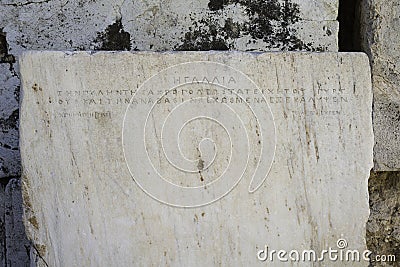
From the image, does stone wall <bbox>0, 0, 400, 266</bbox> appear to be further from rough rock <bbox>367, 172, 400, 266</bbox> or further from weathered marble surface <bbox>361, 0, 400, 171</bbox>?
rough rock <bbox>367, 172, 400, 266</bbox>

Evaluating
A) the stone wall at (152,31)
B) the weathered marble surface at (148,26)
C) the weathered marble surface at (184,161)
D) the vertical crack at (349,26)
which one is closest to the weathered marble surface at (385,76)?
the stone wall at (152,31)

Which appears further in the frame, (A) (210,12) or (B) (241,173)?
(A) (210,12)

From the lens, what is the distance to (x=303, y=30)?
8.98 feet

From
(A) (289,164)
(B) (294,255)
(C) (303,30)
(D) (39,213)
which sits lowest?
(B) (294,255)

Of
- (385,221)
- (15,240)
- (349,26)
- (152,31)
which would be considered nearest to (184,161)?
(152,31)

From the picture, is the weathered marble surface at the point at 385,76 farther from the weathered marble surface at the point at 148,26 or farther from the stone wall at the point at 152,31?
the weathered marble surface at the point at 148,26

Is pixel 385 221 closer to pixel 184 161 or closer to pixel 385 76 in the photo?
pixel 385 76

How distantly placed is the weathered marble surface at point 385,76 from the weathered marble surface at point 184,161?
528 mm

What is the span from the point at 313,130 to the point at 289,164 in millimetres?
148

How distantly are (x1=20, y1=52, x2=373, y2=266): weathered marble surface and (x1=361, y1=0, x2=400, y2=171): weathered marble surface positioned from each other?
53 cm

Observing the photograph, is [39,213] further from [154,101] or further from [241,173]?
[241,173]

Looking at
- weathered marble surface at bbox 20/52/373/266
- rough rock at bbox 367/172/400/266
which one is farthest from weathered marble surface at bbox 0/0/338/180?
rough rock at bbox 367/172/400/266

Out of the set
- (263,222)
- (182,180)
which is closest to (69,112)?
(182,180)

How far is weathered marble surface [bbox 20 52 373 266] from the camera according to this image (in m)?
2.20
